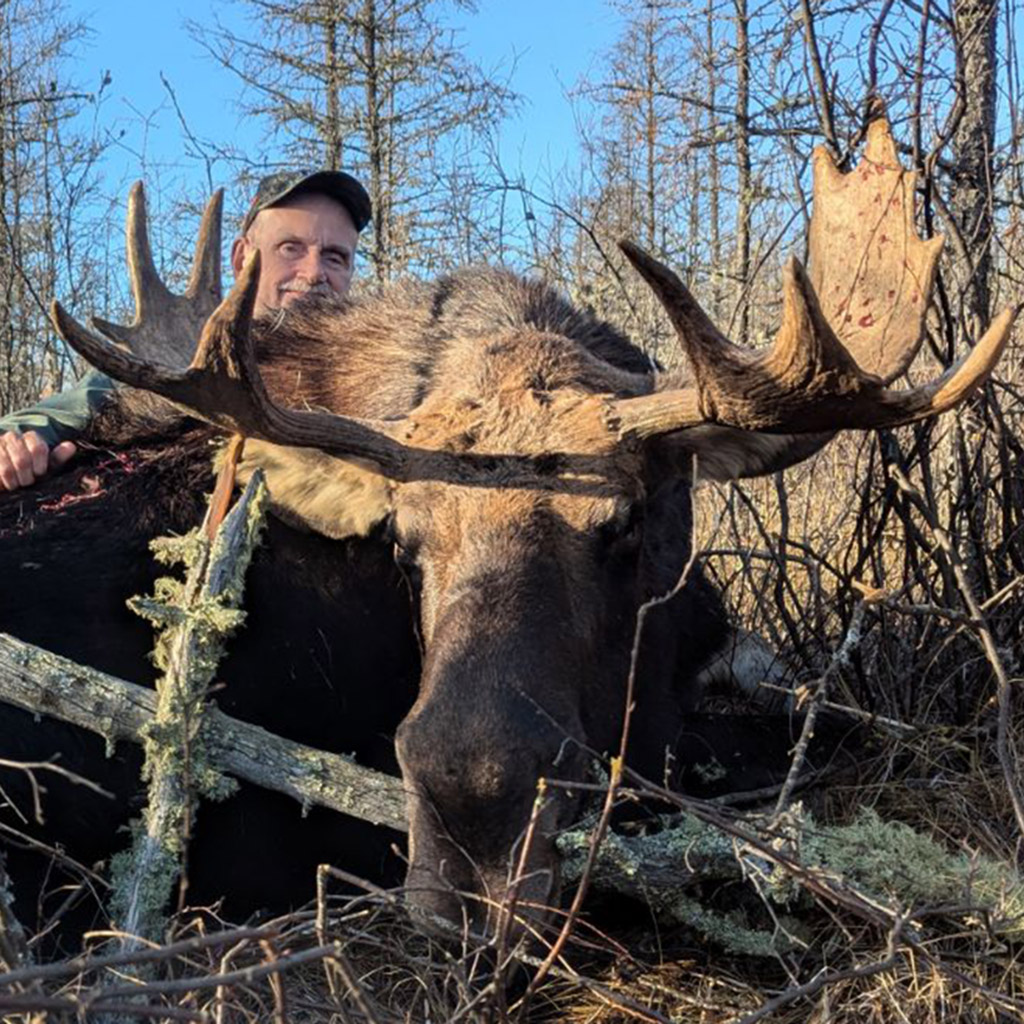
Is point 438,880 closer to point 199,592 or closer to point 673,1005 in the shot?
point 673,1005

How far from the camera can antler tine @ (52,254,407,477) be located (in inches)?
138

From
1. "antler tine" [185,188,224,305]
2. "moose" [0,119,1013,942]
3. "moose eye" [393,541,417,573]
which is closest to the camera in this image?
"moose" [0,119,1013,942]

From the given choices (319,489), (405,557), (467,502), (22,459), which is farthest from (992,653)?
(22,459)

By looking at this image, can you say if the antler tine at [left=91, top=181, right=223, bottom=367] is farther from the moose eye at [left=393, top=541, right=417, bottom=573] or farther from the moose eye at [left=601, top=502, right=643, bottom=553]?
the moose eye at [left=601, top=502, right=643, bottom=553]

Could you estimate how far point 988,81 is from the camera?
194 inches

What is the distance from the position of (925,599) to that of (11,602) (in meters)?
3.37

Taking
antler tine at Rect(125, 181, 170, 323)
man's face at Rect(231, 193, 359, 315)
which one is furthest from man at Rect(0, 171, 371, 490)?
antler tine at Rect(125, 181, 170, 323)

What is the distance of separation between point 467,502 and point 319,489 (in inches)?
28.3

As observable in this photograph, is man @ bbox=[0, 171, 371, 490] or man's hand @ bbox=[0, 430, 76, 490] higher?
man @ bbox=[0, 171, 371, 490]

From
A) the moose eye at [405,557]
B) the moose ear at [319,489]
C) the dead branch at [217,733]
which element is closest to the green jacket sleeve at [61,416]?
the moose ear at [319,489]

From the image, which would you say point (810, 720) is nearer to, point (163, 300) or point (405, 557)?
point (405, 557)

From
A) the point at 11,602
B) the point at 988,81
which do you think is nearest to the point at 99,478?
the point at 11,602

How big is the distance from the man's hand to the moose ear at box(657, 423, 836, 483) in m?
2.36

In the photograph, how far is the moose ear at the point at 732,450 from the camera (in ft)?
12.6
